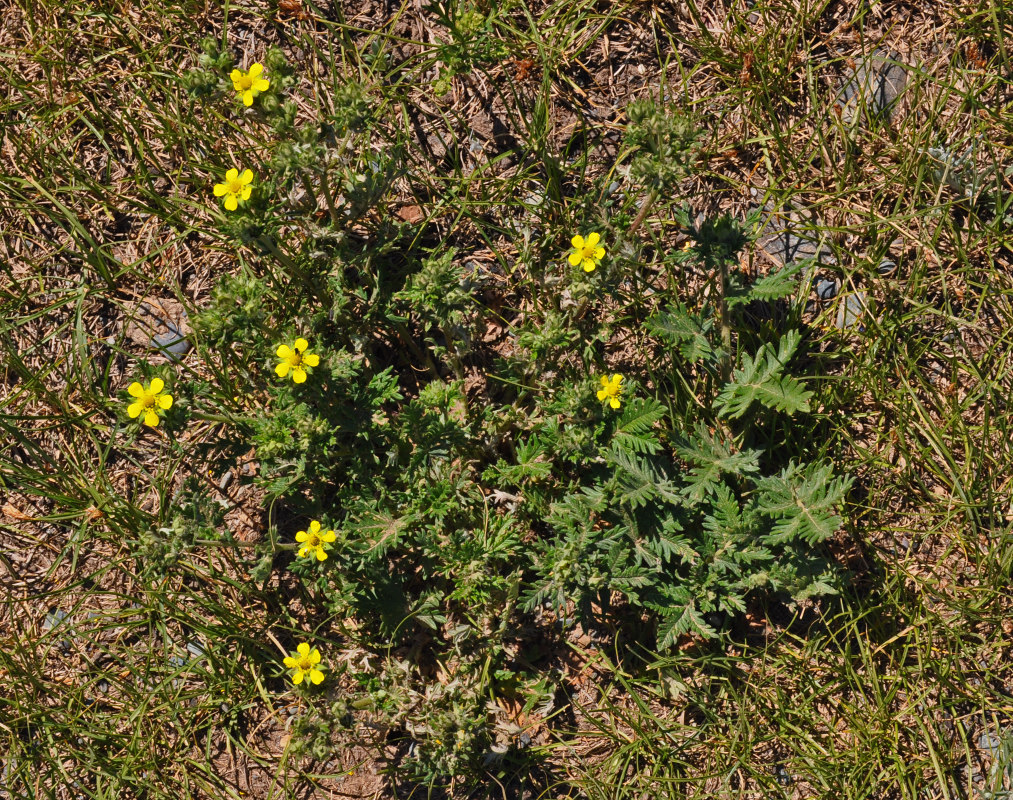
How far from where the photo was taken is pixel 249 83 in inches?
145

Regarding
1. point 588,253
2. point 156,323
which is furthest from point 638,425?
point 156,323

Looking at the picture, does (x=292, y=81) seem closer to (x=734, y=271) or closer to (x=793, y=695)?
(x=734, y=271)

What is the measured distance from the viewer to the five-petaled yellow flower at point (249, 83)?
366cm

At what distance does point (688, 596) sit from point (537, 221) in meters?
2.12

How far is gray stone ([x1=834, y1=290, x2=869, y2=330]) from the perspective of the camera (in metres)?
4.61

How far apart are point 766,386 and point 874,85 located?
77.2 inches

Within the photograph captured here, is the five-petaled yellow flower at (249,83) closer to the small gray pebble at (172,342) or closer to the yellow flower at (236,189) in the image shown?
the yellow flower at (236,189)

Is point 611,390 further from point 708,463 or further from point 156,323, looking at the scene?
point 156,323

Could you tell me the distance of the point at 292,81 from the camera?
3703 millimetres

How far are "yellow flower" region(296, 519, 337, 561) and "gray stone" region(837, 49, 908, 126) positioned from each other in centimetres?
350

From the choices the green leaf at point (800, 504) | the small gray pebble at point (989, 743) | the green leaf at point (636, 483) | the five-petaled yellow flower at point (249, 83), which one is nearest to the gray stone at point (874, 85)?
the green leaf at point (800, 504)

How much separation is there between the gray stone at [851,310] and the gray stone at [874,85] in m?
0.95

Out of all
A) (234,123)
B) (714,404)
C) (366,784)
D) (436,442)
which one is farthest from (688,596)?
(234,123)

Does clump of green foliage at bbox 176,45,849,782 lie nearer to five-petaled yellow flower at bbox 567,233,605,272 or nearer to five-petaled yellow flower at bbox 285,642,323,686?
five-petaled yellow flower at bbox 567,233,605,272
